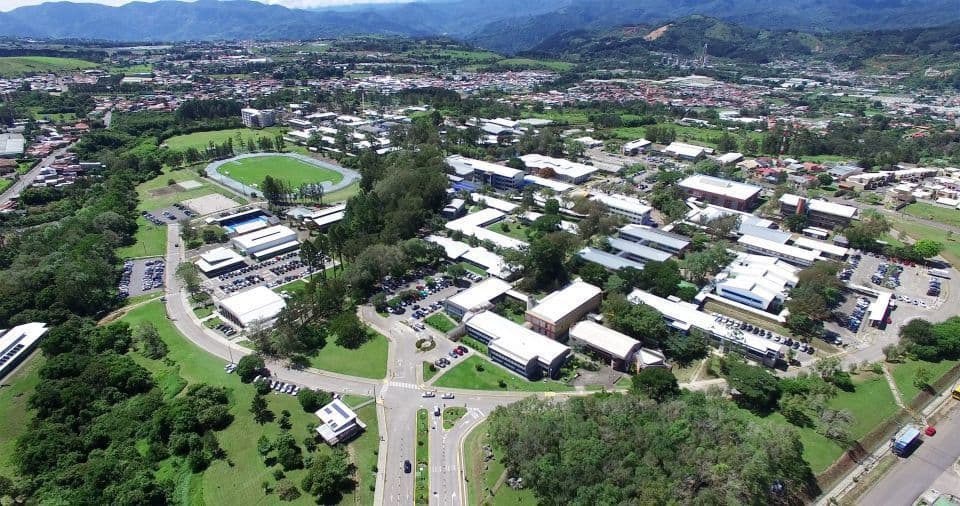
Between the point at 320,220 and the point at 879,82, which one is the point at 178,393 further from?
the point at 879,82

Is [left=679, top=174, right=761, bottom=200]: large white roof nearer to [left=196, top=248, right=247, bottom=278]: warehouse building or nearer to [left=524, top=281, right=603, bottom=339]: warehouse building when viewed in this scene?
[left=524, top=281, right=603, bottom=339]: warehouse building

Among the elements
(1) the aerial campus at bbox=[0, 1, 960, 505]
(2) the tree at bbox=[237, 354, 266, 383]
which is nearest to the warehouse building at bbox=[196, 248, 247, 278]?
(1) the aerial campus at bbox=[0, 1, 960, 505]

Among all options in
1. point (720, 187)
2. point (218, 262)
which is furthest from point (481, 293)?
point (720, 187)

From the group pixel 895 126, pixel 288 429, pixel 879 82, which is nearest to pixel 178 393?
pixel 288 429

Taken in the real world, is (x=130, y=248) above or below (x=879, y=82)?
below

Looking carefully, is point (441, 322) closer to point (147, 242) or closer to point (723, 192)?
point (147, 242)
